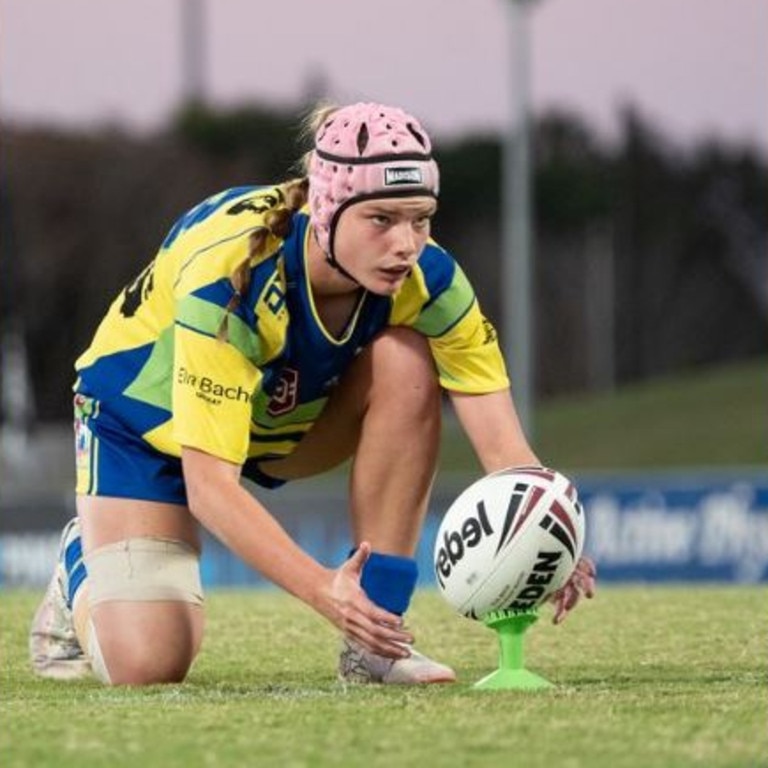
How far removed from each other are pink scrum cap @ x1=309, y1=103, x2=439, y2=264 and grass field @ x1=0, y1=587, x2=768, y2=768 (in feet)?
4.25

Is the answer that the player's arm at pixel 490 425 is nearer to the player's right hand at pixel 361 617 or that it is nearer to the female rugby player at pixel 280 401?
the female rugby player at pixel 280 401

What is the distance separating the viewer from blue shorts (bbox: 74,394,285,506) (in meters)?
7.19

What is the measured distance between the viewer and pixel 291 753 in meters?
5.17

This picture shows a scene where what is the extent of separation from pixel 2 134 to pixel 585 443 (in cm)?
1363

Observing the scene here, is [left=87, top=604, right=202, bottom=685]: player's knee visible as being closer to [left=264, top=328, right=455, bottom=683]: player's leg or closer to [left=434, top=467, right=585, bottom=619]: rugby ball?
[left=264, top=328, right=455, bottom=683]: player's leg

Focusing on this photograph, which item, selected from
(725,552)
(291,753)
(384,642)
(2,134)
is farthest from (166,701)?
(2,134)

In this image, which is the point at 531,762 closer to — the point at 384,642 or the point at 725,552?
the point at 384,642

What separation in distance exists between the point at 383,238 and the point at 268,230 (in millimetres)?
371

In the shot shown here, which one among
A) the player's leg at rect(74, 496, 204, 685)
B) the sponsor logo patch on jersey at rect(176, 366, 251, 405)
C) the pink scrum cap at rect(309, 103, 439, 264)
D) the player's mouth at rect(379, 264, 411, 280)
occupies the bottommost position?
the player's leg at rect(74, 496, 204, 685)

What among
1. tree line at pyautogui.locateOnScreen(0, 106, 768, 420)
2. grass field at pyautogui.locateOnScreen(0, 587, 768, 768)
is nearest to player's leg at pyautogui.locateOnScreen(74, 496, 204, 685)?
grass field at pyautogui.locateOnScreen(0, 587, 768, 768)

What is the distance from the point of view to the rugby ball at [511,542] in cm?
634

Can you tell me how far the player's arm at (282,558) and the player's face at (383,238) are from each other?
63 centimetres

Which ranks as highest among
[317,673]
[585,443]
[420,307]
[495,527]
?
[420,307]

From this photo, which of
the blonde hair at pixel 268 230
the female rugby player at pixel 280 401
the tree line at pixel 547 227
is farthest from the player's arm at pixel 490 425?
the tree line at pixel 547 227
